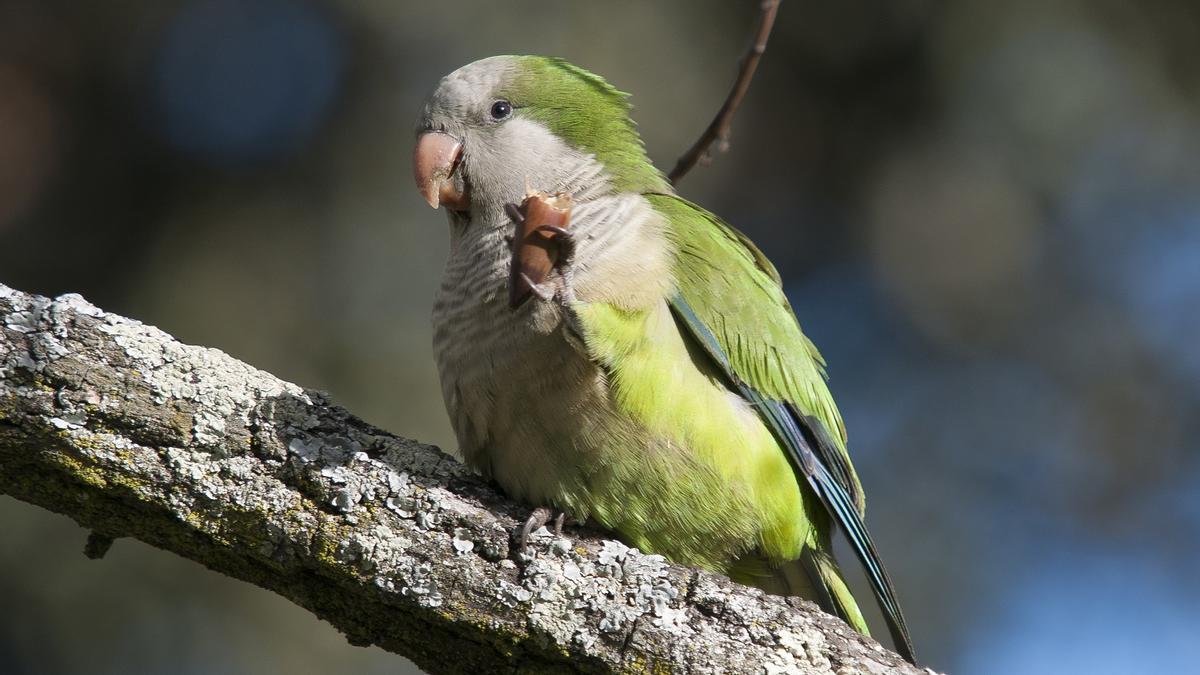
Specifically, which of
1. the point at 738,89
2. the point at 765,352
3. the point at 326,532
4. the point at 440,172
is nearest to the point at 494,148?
the point at 440,172

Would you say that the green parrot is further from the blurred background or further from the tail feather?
the blurred background

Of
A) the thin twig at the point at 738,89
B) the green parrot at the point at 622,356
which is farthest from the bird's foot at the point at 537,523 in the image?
the thin twig at the point at 738,89

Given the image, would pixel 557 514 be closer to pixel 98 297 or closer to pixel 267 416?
pixel 267 416

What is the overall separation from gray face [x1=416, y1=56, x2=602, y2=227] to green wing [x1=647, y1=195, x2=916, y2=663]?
14.4 inches

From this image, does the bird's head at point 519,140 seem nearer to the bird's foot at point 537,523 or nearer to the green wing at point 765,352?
the green wing at point 765,352

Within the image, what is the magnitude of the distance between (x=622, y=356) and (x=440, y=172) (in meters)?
1.17

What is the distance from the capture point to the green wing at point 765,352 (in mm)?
3674

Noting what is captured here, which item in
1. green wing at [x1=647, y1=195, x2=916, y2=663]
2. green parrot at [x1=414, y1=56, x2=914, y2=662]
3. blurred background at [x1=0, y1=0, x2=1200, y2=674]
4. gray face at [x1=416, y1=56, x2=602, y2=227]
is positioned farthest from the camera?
blurred background at [x1=0, y1=0, x2=1200, y2=674]

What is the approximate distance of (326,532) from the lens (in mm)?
2752

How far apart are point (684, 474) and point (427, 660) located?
3.16 feet

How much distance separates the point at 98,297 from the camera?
746 centimetres

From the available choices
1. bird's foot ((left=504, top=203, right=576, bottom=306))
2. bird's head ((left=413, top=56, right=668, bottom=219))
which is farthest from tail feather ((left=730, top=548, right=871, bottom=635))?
bird's head ((left=413, top=56, right=668, bottom=219))

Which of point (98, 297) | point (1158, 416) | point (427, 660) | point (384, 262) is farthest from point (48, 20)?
point (1158, 416)

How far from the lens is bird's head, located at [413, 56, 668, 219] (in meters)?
3.89
